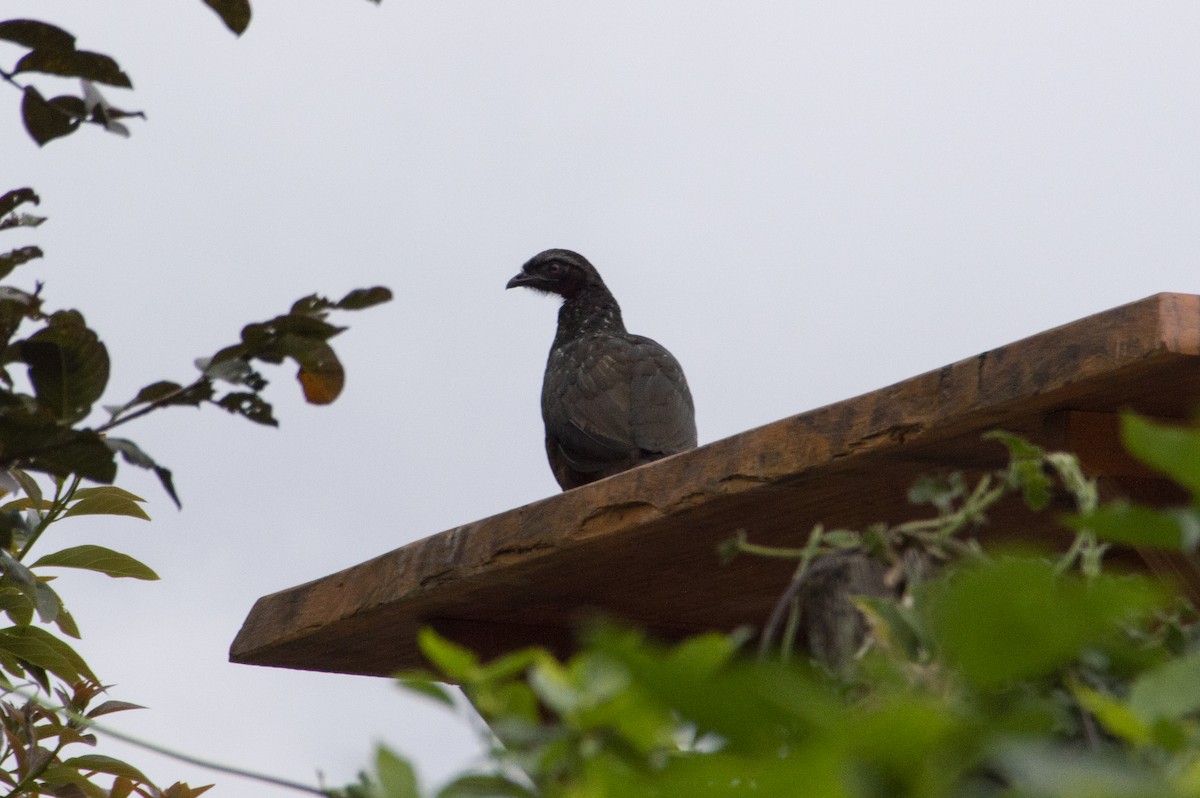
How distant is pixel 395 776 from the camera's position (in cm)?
70

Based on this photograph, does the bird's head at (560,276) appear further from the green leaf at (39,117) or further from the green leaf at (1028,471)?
the green leaf at (1028,471)

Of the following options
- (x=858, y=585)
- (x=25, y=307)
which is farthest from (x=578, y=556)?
(x=858, y=585)

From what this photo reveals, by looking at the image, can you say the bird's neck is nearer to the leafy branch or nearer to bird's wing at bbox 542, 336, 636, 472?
bird's wing at bbox 542, 336, 636, 472

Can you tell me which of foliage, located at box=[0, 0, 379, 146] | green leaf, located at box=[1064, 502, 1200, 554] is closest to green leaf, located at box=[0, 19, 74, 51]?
foliage, located at box=[0, 0, 379, 146]

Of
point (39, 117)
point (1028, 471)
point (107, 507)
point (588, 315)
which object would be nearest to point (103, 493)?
point (107, 507)

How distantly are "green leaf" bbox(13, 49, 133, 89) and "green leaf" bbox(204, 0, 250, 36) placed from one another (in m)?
0.13

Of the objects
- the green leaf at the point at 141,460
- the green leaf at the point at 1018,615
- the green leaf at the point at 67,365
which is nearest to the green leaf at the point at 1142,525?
the green leaf at the point at 1018,615

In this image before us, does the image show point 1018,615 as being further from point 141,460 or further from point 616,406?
point 616,406

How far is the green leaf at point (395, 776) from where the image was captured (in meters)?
0.70

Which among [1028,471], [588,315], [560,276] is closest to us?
[1028,471]

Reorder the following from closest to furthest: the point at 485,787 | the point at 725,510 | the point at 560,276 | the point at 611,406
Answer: the point at 485,787
the point at 725,510
the point at 611,406
the point at 560,276

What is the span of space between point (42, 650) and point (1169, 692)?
2.36 metres

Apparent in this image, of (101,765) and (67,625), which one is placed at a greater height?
(67,625)

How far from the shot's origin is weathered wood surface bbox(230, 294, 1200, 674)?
5.45 feet
